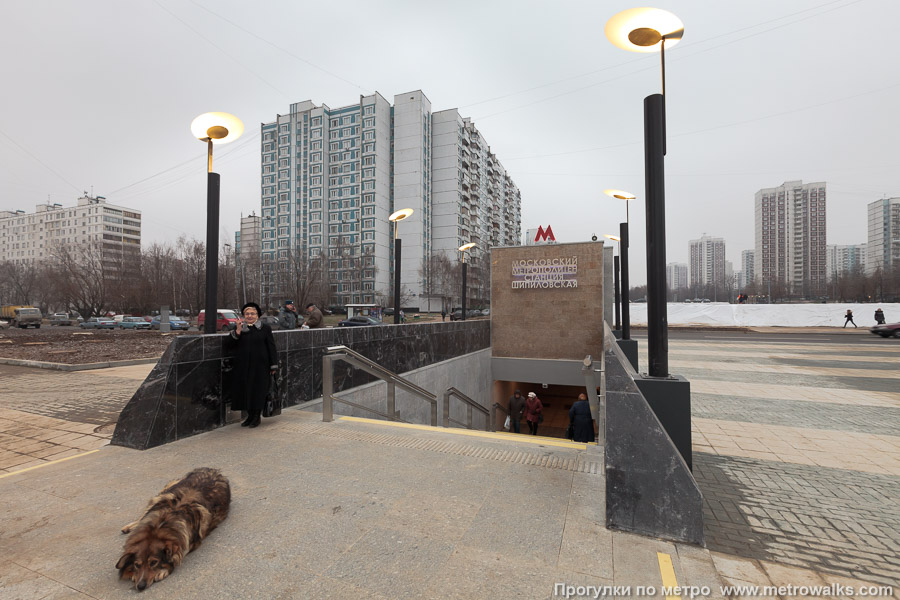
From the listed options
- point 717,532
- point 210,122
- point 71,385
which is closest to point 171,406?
point 210,122

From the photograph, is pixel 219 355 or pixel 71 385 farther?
pixel 71 385

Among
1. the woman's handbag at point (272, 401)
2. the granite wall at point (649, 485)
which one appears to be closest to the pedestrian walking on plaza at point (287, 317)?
the woman's handbag at point (272, 401)

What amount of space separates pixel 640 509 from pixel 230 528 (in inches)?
107

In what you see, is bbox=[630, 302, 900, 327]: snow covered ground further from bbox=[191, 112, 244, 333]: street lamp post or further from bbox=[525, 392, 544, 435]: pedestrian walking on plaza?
bbox=[191, 112, 244, 333]: street lamp post

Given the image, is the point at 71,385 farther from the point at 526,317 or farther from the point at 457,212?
the point at 457,212

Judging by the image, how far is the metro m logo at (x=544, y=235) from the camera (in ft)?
55.1

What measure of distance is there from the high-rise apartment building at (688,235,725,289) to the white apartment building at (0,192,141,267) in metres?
164

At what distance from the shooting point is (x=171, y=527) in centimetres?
232

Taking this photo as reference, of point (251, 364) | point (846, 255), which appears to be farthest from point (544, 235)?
point (846, 255)

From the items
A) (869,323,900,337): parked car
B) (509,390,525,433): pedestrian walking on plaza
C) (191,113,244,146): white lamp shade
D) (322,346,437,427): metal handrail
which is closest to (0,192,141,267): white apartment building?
(509,390,525,433): pedestrian walking on plaza

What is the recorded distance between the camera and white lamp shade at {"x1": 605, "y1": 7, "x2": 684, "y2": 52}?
171 inches

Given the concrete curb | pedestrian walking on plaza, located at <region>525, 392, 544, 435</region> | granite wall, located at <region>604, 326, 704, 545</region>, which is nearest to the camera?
granite wall, located at <region>604, 326, 704, 545</region>

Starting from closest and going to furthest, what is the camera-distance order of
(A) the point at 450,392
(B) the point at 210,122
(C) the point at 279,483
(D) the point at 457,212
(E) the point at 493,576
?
1. (E) the point at 493,576
2. (C) the point at 279,483
3. (B) the point at 210,122
4. (A) the point at 450,392
5. (D) the point at 457,212

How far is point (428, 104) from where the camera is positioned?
249 ft
